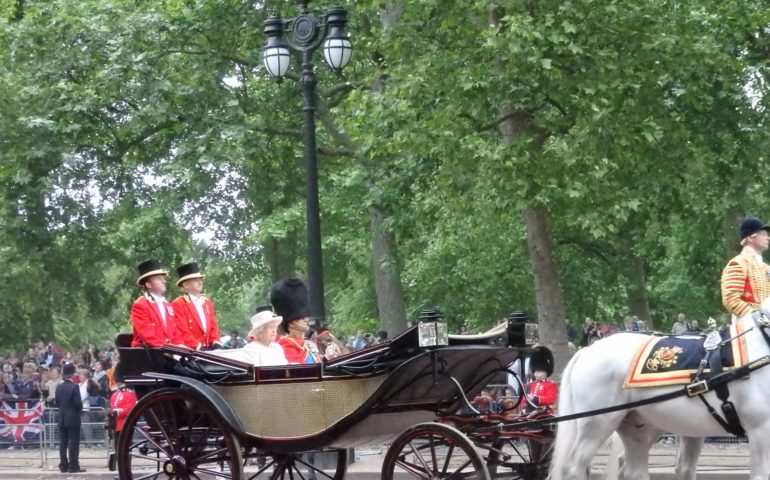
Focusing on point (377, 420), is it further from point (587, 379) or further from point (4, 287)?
point (4, 287)

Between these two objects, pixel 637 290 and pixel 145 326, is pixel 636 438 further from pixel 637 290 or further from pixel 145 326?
pixel 637 290

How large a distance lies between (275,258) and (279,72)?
15.5m

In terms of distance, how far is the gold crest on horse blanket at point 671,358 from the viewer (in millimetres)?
10516

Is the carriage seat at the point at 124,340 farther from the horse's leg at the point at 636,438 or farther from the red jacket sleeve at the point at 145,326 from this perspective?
the horse's leg at the point at 636,438

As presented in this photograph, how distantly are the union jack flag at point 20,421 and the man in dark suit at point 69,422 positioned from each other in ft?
4.21

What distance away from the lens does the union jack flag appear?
21250mm

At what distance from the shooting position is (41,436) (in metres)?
20.9

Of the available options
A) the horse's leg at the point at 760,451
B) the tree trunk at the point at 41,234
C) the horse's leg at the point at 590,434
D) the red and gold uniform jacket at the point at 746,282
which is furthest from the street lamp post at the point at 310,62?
the tree trunk at the point at 41,234

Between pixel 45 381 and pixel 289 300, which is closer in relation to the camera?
pixel 289 300

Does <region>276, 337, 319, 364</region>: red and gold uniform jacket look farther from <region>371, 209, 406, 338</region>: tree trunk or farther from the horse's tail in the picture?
<region>371, 209, 406, 338</region>: tree trunk

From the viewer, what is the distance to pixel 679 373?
35.2ft

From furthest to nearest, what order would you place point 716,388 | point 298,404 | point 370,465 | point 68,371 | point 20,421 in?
point 20,421 → point 68,371 → point 370,465 → point 298,404 → point 716,388

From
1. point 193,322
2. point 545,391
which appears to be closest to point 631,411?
point 545,391

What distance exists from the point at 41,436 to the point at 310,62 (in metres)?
7.64
